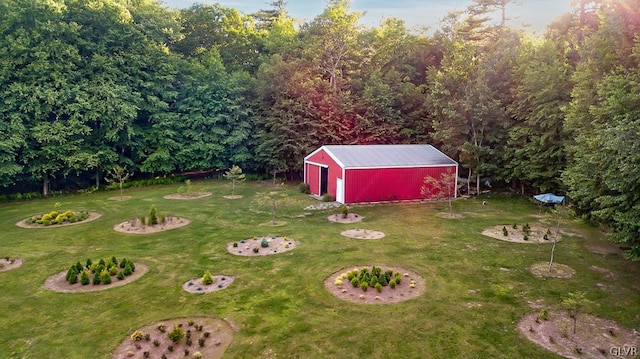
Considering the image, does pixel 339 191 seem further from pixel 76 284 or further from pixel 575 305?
pixel 575 305

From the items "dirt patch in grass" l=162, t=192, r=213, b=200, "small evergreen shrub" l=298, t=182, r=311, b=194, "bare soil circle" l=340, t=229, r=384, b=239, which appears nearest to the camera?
"bare soil circle" l=340, t=229, r=384, b=239

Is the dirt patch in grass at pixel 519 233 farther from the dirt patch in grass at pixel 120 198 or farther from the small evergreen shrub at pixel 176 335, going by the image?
the dirt patch in grass at pixel 120 198

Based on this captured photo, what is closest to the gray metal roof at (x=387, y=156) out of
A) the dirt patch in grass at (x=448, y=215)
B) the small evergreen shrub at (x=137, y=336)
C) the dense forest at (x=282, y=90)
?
the dense forest at (x=282, y=90)

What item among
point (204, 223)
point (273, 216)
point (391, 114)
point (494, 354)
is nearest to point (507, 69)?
point (391, 114)

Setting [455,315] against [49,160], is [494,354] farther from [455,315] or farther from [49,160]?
[49,160]

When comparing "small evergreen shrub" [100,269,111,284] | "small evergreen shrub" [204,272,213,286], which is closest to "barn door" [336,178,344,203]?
"small evergreen shrub" [204,272,213,286]

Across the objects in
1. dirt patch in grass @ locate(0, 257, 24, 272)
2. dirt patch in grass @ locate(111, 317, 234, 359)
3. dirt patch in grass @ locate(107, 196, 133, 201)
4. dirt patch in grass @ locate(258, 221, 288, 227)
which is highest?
dirt patch in grass @ locate(107, 196, 133, 201)

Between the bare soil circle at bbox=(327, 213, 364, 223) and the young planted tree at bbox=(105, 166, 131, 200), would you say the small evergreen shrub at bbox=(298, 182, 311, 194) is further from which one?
the young planted tree at bbox=(105, 166, 131, 200)

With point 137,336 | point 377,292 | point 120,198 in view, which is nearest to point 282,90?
point 120,198
